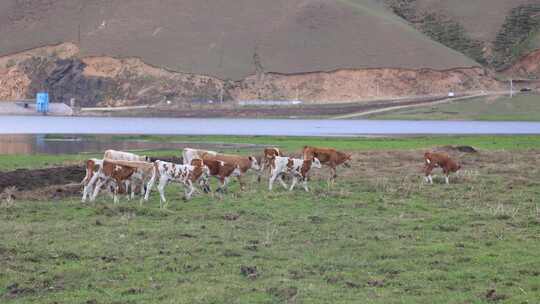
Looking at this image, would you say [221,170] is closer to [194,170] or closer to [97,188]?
[194,170]

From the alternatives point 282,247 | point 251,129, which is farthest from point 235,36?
point 282,247

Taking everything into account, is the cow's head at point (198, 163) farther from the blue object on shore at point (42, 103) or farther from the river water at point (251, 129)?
the blue object on shore at point (42, 103)

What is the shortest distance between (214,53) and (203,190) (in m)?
114

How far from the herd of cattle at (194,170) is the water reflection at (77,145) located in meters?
16.9

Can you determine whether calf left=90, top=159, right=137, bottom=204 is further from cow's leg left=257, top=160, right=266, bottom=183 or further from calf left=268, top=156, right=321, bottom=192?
cow's leg left=257, top=160, right=266, bottom=183

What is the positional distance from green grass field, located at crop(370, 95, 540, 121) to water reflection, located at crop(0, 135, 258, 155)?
5904 cm

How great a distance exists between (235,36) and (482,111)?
4433 centimetres

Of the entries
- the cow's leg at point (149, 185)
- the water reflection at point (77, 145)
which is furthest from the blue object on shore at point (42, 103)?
the cow's leg at point (149, 185)

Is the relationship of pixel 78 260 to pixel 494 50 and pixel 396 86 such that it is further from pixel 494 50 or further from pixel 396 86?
pixel 494 50

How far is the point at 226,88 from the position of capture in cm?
13188

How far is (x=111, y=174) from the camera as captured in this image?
72.9ft

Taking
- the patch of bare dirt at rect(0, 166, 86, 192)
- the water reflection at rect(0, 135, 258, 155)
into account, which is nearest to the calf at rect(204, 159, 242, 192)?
the patch of bare dirt at rect(0, 166, 86, 192)

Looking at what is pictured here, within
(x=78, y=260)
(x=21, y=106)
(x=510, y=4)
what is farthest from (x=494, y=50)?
(x=78, y=260)

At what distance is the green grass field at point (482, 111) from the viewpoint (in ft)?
351
